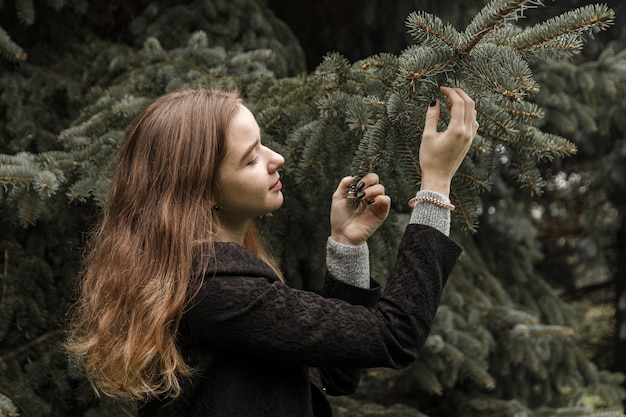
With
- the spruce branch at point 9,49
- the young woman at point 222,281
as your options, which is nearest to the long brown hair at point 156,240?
the young woman at point 222,281

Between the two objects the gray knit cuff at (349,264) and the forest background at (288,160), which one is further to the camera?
the forest background at (288,160)

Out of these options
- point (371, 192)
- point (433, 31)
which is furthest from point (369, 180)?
point (433, 31)

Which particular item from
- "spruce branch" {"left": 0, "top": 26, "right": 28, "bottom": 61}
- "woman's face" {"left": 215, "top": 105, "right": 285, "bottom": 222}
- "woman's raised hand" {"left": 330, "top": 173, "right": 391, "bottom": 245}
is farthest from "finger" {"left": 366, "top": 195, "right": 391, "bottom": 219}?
"spruce branch" {"left": 0, "top": 26, "right": 28, "bottom": 61}

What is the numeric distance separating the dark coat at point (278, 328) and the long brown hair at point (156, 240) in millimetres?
52

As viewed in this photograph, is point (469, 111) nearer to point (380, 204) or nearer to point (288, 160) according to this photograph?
point (380, 204)

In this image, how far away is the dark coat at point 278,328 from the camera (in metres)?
1.53

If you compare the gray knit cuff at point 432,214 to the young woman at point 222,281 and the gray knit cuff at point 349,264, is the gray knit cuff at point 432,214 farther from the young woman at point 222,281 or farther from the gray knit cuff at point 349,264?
the gray knit cuff at point 349,264

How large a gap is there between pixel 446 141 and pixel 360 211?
1.20 feet

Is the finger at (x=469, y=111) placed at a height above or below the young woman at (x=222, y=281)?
above

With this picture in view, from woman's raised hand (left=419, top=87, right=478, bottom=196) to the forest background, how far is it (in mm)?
284

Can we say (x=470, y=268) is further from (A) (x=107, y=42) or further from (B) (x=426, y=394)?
(A) (x=107, y=42)

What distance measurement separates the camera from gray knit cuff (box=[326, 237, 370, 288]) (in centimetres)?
189

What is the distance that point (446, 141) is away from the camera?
5.09 feet

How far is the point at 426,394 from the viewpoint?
3590 millimetres
